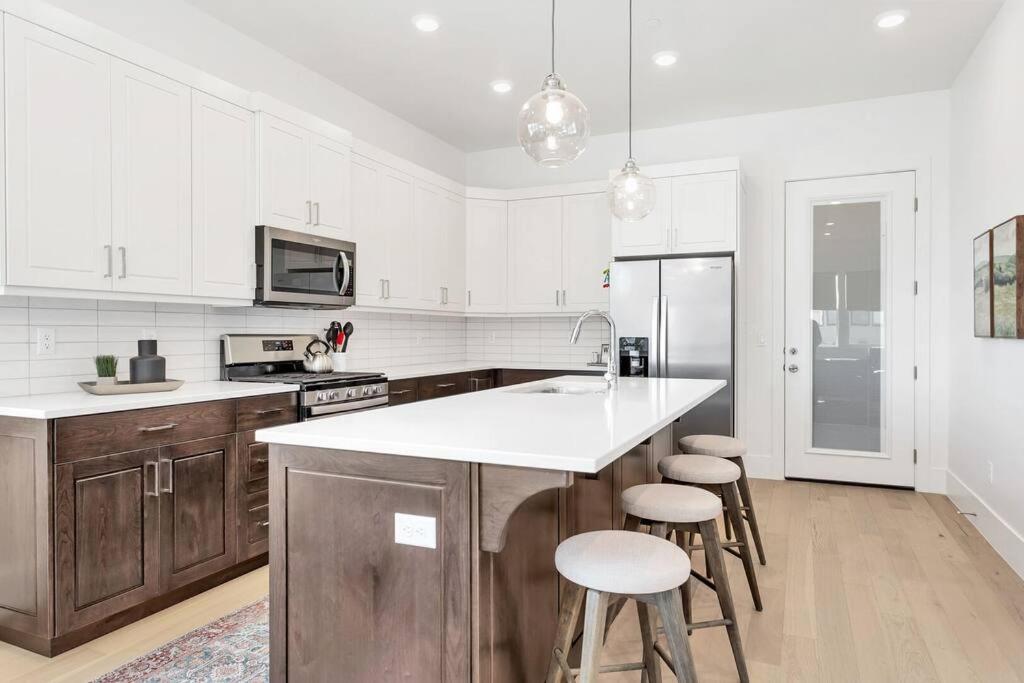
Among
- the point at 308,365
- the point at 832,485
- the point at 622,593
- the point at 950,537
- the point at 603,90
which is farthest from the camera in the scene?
the point at 832,485

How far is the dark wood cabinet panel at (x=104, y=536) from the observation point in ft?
7.44

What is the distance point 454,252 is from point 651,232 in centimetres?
165

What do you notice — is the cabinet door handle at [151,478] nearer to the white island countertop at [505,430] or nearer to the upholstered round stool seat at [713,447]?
the white island countertop at [505,430]

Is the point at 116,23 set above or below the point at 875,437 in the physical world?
above

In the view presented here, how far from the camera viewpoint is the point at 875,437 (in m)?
4.78

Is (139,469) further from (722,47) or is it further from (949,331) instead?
(949,331)

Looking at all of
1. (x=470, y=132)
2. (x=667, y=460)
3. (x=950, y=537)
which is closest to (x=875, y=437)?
(x=950, y=537)

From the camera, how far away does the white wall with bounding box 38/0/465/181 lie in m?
3.06

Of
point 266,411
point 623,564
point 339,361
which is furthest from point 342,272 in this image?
point 623,564

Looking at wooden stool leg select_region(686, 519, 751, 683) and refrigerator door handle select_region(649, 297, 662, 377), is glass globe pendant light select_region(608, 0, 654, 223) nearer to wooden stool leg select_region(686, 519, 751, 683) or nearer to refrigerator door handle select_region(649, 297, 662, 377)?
refrigerator door handle select_region(649, 297, 662, 377)

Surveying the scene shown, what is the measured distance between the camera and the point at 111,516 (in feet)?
7.91

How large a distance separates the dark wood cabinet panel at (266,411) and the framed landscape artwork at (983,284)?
147 inches

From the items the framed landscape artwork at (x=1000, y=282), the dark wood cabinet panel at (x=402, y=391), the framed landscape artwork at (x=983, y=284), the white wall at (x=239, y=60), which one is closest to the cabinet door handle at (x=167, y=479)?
the dark wood cabinet panel at (x=402, y=391)

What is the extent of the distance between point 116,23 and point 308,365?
1978mm
